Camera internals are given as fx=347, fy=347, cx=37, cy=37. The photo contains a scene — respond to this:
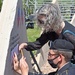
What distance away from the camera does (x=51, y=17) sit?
3354 mm

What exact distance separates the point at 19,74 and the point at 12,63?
0.22m

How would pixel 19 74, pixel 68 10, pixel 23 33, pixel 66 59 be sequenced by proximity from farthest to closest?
pixel 68 10, pixel 23 33, pixel 19 74, pixel 66 59

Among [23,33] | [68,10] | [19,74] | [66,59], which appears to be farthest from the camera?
[68,10]

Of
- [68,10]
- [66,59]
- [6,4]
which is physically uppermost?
[6,4]

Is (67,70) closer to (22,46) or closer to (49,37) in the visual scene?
(22,46)

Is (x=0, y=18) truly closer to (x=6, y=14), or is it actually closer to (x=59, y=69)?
(x=6, y=14)

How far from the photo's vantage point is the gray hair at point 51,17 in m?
3.35

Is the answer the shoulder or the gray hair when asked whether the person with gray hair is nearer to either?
the gray hair

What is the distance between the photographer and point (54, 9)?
135 inches

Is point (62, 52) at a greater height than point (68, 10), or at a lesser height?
greater

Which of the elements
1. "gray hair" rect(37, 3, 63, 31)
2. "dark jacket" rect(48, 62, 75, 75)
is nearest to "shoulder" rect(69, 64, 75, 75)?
"dark jacket" rect(48, 62, 75, 75)

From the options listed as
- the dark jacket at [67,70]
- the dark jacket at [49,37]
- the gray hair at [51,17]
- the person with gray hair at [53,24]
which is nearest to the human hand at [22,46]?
the person with gray hair at [53,24]

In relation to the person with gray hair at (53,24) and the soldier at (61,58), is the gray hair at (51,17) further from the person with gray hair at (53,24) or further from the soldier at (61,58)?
the soldier at (61,58)

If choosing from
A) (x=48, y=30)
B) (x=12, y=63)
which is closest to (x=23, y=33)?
(x=48, y=30)
